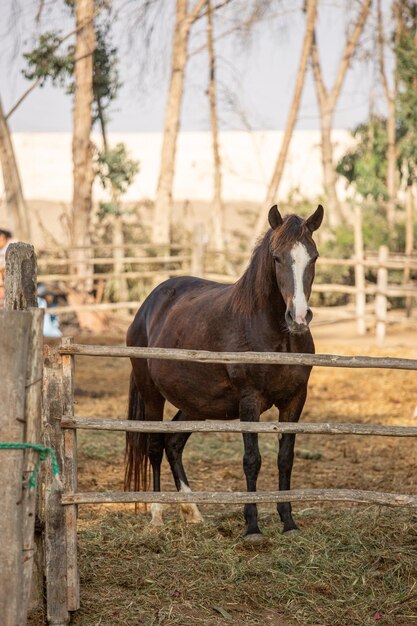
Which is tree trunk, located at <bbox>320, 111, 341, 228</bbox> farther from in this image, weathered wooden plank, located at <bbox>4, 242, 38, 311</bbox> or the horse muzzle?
weathered wooden plank, located at <bbox>4, 242, 38, 311</bbox>

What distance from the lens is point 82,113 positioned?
18609mm

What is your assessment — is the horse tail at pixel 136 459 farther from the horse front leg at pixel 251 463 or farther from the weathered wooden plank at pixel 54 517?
the weathered wooden plank at pixel 54 517

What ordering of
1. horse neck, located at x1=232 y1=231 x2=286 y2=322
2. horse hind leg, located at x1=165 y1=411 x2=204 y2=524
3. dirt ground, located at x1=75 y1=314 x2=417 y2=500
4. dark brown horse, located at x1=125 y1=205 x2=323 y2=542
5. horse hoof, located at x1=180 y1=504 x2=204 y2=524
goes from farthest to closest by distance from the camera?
dirt ground, located at x1=75 y1=314 x2=417 y2=500 < horse hind leg, located at x1=165 y1=411 x2=204 y2=524 < horse hoof, located at x1=180 y1=504 x2=204 y2=524 < horse neck, located at x1=232 y1=231 x2=286 y2=322 < dark brown horse, located at x1=125 y1=205 x2=323 y2=542

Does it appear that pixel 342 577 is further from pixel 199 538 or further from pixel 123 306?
pixel 123 306

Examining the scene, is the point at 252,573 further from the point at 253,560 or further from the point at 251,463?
the point at 251,463

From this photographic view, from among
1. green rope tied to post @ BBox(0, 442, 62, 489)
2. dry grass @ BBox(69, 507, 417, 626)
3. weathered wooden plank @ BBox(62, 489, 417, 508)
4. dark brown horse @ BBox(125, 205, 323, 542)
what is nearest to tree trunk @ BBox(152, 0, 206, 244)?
dark brown horse @ BBox(125, 205, 323, 542)

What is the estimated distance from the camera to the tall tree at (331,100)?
25.4m

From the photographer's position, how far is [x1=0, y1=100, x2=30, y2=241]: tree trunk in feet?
59.5

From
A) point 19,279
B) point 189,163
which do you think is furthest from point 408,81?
point 189,163

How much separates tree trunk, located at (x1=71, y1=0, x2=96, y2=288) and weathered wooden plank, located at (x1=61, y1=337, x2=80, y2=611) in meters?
14.8

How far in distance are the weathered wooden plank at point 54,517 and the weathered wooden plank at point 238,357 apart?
0.62ft

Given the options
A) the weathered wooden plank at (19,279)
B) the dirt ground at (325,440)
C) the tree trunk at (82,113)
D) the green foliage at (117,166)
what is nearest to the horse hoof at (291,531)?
the dirt ground at (325,440)

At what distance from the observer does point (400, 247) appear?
2011cm

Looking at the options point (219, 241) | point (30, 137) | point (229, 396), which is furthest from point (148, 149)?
point (229, 396)
